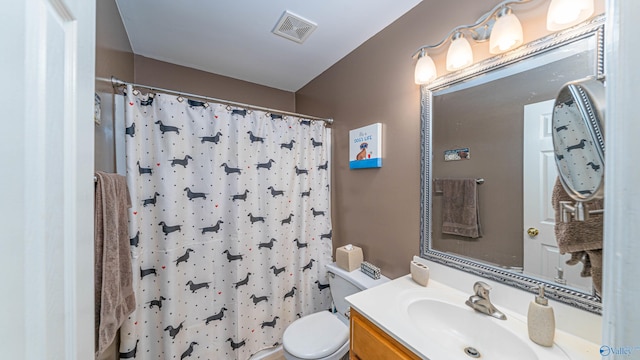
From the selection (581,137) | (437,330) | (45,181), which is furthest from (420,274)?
(45,181)

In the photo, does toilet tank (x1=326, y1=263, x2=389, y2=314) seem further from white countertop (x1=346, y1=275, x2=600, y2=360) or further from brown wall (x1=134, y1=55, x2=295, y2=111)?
brown wall (x1=134, y1=55, x2=295, y2=111)

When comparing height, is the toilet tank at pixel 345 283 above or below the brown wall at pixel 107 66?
below

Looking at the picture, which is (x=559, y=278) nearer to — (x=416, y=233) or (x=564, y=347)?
(x=564, y=347)

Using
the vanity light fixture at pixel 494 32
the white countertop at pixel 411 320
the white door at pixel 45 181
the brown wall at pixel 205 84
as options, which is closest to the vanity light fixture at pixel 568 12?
the vanity light fixture at pixel 494 32

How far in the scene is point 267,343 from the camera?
172 cm

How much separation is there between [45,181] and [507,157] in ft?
4.52

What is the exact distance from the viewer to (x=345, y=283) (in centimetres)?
155

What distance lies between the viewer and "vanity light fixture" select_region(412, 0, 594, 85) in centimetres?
77

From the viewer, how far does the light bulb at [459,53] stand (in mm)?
1048

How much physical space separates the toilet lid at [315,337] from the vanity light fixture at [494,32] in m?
1.57

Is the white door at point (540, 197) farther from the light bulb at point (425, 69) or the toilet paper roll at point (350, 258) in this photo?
the toilet paper roll at point (350, 258)

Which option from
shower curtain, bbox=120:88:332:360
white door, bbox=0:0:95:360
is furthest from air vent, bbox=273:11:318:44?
white door, bbox=0:0:95:360

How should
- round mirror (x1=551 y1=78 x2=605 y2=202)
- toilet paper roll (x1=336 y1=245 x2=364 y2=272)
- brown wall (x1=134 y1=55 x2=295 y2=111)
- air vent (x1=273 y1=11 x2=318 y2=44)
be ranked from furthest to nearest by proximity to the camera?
brown wall (x1=134 y1=55 x2=295 y2=111) → toilet paper roll (x1=336 y1=245 x2=364 y2=272) → air vent (x1=273 y1=11 x2=318 y2=44) → round mirror (x1=551 y1=78 x2=605 y2=202)

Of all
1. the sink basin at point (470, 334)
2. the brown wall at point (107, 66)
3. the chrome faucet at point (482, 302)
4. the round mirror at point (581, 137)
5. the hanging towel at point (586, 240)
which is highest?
the brown wall at point (107, 66)
